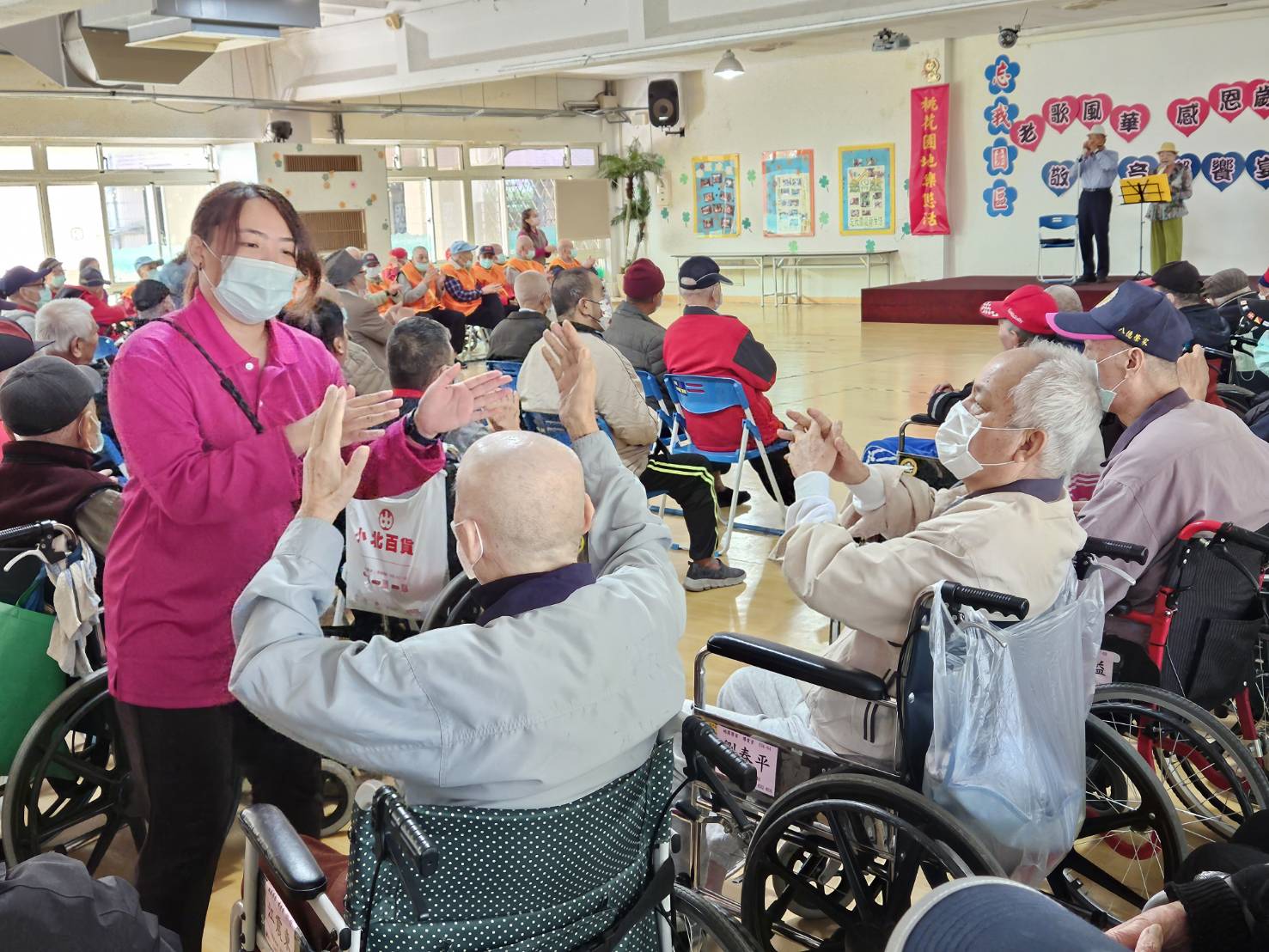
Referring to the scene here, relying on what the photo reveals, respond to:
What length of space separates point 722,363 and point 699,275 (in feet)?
1.60

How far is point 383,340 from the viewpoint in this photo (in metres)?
6.95

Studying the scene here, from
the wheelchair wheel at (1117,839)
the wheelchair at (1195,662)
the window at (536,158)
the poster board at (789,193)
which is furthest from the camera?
the window at (536,158)

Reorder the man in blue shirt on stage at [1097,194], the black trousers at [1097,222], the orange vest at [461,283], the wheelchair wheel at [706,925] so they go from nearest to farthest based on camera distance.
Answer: the wheelchair wheel at [706,925] → the orange vest at [461,283] → the man in blue shirt on stage at [1097,194] → the black trousers at [1097,222]

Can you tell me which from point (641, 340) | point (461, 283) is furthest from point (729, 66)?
point (641, 340)

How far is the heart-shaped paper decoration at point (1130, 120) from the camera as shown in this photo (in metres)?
13.2

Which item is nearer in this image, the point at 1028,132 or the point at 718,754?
the point at 718,754

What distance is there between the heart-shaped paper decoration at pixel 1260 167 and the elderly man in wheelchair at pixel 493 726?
13.3m

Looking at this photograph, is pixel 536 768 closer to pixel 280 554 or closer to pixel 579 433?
pixel 280 554

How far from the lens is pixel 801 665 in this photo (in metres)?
1.97

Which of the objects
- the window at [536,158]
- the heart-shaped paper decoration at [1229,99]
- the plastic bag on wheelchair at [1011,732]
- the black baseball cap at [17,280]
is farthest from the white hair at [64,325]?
the window at [536,158]

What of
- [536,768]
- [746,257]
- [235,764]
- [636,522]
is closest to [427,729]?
[536,768]

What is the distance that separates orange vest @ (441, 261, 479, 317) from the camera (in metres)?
11.5

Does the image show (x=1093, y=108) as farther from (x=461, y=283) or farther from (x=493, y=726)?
(x=493, y=726)

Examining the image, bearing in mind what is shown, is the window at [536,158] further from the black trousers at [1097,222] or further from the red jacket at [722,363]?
the red jacket at [722,363]
